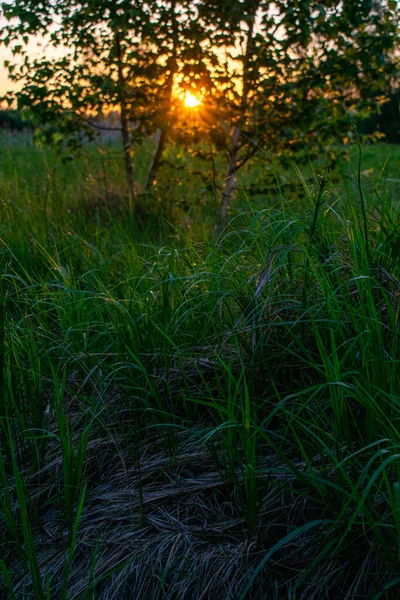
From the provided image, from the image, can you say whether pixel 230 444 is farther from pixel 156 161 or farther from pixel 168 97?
pixel 156 161

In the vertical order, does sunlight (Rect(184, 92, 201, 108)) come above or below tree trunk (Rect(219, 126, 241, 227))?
above

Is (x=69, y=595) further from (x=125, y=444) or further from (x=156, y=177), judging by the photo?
(x=156, y=177)

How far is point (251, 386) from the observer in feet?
5.70

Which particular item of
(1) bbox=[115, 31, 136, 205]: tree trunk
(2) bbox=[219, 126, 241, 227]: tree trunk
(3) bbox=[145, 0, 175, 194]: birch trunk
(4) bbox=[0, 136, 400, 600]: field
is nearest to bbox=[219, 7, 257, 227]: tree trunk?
(2) bbox=[219, 126, 241, 227]: tree trunk

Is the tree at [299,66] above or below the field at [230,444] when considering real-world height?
above

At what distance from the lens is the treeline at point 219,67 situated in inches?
171

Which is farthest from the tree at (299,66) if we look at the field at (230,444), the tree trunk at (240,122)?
the field at (230,444)

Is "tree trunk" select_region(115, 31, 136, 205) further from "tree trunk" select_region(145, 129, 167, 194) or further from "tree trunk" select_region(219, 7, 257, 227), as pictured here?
"tree trunk" select_region(219, 7, 257, 227)

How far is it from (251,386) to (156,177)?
371 cm

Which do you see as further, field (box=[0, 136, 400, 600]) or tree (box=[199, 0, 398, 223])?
tree (box=[199, 0, 398, 223])

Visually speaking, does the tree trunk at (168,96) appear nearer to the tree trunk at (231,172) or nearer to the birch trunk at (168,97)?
the birch trunk at (168,97)

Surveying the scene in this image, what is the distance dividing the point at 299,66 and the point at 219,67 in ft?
1.90

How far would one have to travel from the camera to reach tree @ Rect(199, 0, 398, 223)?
427cm

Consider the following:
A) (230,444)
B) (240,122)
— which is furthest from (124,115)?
(230,444)
